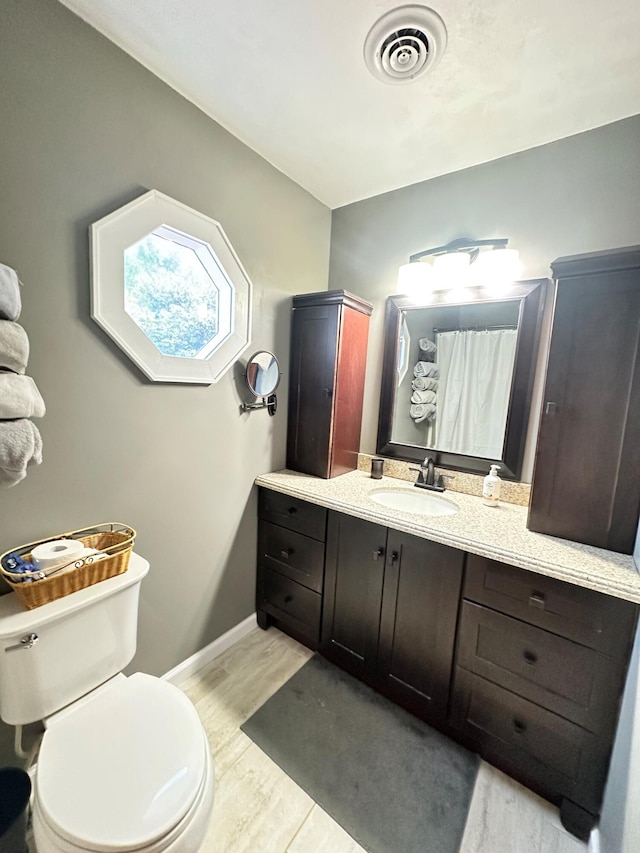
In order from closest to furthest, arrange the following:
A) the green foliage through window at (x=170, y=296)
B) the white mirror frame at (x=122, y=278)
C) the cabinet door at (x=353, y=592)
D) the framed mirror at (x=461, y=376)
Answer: the white mirror frame at (x=122, y=278) < the green foliage through window at (x=170, y=296) < the cabinet door at (x=353, y=592) < the framed mirror at (x=461, y=376)

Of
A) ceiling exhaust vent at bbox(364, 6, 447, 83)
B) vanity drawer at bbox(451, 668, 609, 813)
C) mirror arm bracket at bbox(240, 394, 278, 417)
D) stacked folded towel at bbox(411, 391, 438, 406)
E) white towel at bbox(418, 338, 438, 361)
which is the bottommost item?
vanity drawer at bbox(451, 668, 609, 813)

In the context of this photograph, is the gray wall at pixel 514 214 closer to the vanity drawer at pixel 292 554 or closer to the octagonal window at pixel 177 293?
the vanity drawer at pixel 292 554

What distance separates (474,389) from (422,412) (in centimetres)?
29

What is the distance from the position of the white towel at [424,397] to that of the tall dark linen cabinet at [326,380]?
31cm

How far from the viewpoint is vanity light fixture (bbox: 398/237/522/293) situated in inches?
62.9

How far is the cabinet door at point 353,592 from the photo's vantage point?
4.95ft

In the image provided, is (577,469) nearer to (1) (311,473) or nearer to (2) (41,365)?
(1) (311,473)

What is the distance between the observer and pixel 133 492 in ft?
4.47

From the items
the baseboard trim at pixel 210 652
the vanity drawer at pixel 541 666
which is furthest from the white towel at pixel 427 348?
the baseboard trim at pixel 210 652

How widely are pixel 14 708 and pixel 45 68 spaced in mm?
1842

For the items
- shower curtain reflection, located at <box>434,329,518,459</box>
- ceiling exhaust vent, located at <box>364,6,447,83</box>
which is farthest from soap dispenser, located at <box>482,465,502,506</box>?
ceiling exhaust vent, located at <box>364,6,447,83</box>

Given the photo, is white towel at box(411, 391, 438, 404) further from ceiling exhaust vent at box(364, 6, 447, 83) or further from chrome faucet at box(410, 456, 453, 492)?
ceiling exhaust vent at box(364, 6, 447, 83)

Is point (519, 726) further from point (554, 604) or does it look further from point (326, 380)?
point (326, 380)

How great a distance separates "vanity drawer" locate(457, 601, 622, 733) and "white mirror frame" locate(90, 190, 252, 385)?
143cm
